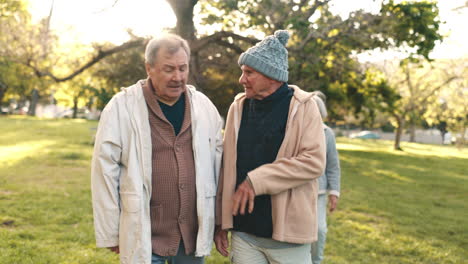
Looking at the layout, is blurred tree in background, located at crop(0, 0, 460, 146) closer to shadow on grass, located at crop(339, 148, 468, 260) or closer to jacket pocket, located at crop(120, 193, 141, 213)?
shadow on grass, located at crop(339, 148, 468, 260)

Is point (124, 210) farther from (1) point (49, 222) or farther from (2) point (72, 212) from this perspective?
(2) point (72, 212)

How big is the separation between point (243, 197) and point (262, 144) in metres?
0.35

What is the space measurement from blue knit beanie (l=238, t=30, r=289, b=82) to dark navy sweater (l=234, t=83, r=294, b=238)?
123 mm

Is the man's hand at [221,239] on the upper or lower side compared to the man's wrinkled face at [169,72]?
lower

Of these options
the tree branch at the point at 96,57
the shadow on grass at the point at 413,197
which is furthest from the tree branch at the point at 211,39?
the shadow on grass at the point at 413,197

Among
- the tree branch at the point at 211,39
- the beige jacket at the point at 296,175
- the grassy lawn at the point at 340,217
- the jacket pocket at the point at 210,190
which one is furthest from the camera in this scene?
the tree branch at the point at 211,39

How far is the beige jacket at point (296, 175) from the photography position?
2639 millimetres

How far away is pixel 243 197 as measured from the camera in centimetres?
270

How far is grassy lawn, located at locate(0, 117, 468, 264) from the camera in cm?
593

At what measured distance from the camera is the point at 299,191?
8.97 feet

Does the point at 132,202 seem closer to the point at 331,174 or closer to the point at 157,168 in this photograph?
the point at 157,168

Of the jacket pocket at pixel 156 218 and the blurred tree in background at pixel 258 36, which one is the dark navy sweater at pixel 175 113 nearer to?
the jacket pocket at pixel 156 218

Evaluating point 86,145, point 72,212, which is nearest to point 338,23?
point 72,212

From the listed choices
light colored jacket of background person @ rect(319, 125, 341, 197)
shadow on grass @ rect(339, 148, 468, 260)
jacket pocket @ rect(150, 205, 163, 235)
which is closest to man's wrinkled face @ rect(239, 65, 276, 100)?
jacket pocket @ rect(150, 205, 163, 235)
